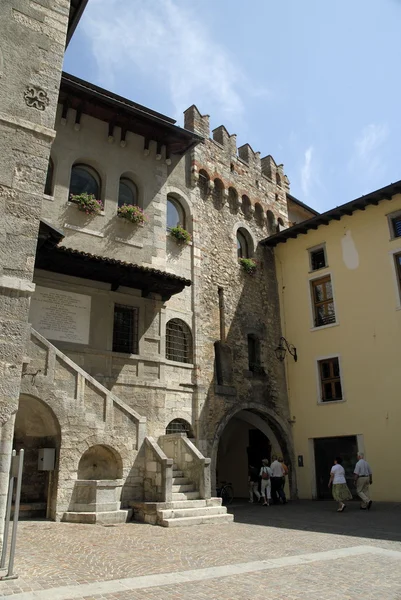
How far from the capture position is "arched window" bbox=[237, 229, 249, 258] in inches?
788

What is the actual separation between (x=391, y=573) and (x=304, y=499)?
12178 mm

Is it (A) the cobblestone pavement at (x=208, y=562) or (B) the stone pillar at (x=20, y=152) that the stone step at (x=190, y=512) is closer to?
(A) the cobblestone pavement at (x=208, y=562)

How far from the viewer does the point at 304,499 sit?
1756cm

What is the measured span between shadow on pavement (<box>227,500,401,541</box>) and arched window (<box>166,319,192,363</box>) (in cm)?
479

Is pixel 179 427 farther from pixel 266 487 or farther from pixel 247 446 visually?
pixel 247 446

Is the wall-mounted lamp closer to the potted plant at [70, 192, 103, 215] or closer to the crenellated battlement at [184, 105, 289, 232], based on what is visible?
the crenellated battlement at [184, 105, 289, 232]

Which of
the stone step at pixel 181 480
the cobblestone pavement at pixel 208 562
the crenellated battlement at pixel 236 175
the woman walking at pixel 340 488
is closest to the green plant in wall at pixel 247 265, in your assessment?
the crenellated battlement at pixel 236 175

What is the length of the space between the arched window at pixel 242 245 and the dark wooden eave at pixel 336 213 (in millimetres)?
788

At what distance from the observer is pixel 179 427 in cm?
1517

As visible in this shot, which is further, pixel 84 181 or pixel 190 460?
pixel 84 181

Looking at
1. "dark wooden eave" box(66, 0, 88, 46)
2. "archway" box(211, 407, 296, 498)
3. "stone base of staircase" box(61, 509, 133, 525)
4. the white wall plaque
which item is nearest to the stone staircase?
"stone base of staircase" box(61, 509, 133, 525)

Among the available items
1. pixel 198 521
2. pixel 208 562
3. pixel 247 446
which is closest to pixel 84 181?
pixel 198 521

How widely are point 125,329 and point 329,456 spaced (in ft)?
30.8

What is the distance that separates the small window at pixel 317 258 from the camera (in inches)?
772
